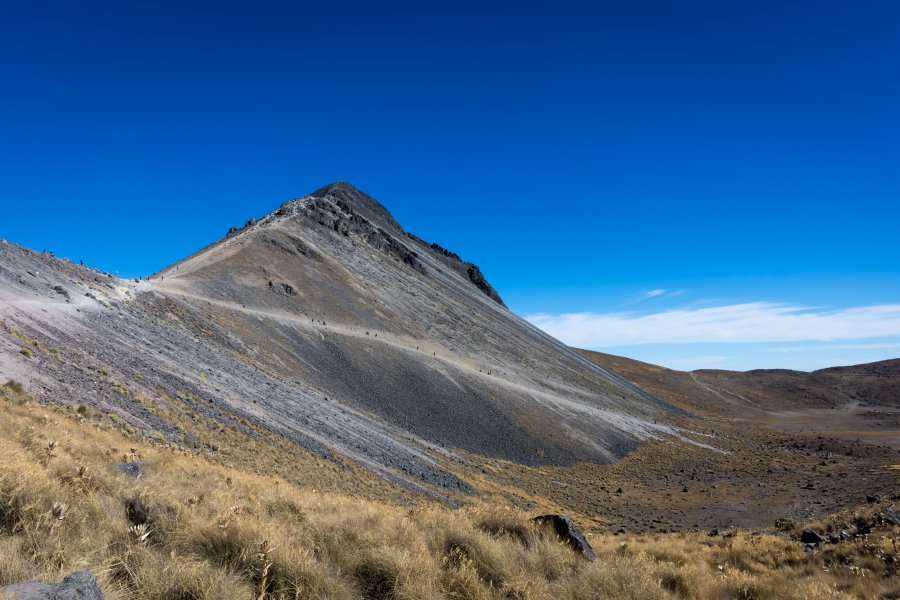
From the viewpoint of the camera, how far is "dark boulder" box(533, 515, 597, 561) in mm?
7758

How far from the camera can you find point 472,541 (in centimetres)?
671

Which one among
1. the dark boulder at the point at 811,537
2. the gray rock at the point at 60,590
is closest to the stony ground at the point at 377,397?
the dark boulder at the point at 811,537

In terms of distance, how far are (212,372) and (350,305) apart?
31888mm

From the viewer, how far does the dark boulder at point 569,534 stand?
7.76m

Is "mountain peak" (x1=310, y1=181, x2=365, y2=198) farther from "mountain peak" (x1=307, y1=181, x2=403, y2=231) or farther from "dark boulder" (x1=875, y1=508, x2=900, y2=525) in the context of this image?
"dark boulder" (x1=875, y1=508, x2=900, y2=525)

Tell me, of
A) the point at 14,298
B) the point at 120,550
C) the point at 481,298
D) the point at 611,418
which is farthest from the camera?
Result: the point at 481,298

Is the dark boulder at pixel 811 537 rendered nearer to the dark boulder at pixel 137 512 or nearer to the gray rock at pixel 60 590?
the dark boulder at pixel 137 512

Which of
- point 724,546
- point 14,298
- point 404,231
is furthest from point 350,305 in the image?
point 404,231

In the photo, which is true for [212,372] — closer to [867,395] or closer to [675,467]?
[675,467]

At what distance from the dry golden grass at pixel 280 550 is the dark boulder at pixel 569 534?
0.34 metres

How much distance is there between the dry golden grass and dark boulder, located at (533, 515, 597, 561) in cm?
34

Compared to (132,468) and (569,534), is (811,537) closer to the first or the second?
(569,534)

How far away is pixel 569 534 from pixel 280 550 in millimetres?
4759

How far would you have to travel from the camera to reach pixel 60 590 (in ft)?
11.7
